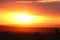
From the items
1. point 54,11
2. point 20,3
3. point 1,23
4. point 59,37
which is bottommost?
point 59,37

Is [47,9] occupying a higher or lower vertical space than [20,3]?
lower

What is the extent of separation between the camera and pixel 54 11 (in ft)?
4.73

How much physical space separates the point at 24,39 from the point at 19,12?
286mm

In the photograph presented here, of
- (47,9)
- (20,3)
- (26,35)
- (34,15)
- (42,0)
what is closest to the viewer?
(26,35)

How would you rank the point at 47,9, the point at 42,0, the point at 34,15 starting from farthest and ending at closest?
the point at 42,0, the point at 47,9, the point at 34,15

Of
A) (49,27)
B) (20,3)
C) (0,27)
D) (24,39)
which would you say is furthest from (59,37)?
(20,3)

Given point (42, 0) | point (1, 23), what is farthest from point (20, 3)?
point (1, 23)

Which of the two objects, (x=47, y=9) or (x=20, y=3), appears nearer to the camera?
(x=47, y=9)

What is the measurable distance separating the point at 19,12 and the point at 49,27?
12.1 inches

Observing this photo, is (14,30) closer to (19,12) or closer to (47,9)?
(19,12)

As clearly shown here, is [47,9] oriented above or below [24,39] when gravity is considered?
above

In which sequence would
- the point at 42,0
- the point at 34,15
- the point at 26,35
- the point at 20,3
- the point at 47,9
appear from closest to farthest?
the point at 26,35
the point at 34,15
the point at 47,9
the point at 20,3
the point at 42,0

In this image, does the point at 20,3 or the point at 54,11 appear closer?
the point at 54,11

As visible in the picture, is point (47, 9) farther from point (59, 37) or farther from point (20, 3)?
point (59, 37)
